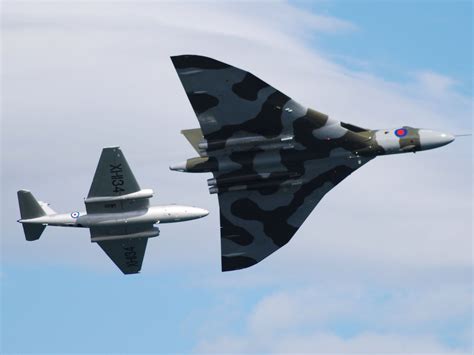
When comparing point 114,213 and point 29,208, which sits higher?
point 29,208

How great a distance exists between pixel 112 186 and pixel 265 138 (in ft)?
34.2

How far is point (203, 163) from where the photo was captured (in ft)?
209

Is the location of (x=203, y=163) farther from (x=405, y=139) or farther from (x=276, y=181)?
(x=405, y=139)

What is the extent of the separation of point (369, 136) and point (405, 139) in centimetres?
200

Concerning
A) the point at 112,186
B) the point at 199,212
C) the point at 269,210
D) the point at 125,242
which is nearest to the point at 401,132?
the point at 269,210

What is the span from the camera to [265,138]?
63.5 meters

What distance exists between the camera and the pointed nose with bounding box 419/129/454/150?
2485 inches

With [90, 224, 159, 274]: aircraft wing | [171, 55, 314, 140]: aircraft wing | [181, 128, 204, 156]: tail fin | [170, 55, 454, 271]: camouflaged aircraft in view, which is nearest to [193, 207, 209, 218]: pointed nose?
[90, 224, 159, 274]: aircraft wing

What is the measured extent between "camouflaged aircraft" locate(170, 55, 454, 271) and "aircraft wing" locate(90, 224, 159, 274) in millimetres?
6644

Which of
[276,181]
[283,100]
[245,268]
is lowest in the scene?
[245,268]

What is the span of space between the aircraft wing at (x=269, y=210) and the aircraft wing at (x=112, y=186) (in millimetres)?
5548

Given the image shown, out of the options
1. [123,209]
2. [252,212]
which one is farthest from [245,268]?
[123,209]

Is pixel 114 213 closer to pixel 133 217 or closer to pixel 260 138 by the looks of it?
pixel 133 217

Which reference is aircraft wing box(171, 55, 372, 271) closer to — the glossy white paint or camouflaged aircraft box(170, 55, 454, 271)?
camouflaged aircraft box(170, 55, 454, 271)
